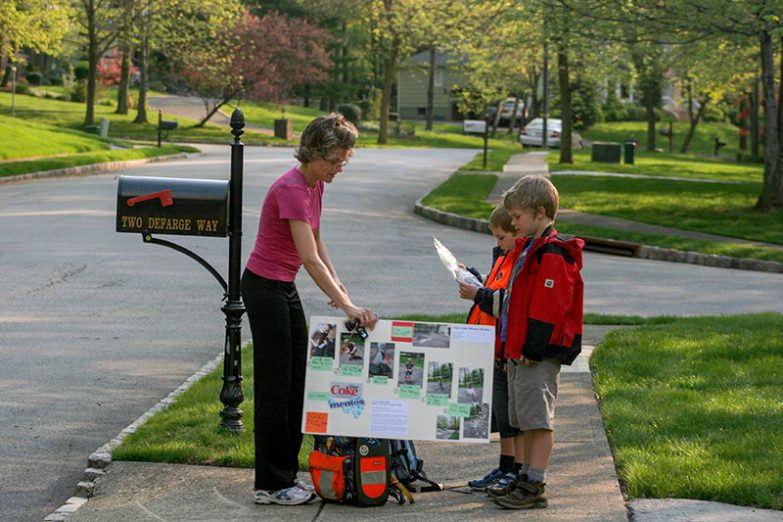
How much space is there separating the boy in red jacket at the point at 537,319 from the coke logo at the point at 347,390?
71 centimetres

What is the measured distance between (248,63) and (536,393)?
160ft

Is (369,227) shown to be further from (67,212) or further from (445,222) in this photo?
(67,212)

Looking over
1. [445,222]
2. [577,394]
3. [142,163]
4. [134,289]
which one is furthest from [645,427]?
[142,163]

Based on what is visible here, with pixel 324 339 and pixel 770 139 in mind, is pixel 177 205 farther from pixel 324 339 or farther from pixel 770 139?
pixel 770 139

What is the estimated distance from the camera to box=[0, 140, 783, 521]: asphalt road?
7551 millimetres

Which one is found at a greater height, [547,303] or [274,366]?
[547,303]

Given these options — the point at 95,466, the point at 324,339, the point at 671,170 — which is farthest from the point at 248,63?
the point at 324,339

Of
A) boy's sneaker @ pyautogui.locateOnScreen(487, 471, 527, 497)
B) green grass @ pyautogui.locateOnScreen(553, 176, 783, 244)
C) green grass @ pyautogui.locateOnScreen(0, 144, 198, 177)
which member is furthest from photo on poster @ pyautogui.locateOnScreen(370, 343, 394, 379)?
green grass @ pyautogui.locateOnScreen(0, 144, 198, 177)

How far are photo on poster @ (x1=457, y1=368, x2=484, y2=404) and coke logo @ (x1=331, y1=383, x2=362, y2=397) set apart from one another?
465 millimetres

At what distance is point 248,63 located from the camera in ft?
174

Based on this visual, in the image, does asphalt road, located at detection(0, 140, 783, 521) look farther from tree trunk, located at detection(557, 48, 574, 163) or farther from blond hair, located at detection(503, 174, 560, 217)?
tree trunk, located at detection(557, 48, 574, 163)

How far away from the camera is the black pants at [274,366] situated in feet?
18.7

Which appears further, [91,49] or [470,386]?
[91,49]

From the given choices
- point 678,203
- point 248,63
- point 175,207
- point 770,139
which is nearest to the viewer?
point 175,207
